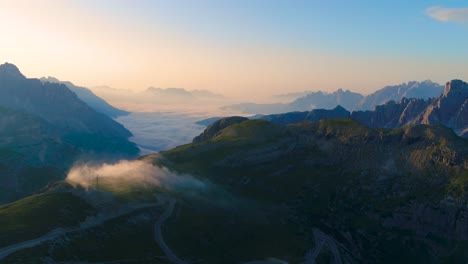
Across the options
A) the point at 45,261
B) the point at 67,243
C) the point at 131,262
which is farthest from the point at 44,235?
the point at 131,262

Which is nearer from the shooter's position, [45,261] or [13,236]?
[45,261]

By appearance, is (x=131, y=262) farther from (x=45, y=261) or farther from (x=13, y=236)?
(x=13, y=236)

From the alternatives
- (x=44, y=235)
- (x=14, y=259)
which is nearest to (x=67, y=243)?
(x=44, y=235)

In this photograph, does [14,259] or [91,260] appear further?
[91,260]

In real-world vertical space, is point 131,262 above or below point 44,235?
below

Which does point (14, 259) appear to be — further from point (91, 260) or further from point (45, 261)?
point (91, 260)

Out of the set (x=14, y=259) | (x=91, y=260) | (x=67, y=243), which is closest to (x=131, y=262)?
(x=91, y=260)

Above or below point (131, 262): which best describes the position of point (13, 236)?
above

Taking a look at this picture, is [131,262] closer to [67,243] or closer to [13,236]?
[67,243]
